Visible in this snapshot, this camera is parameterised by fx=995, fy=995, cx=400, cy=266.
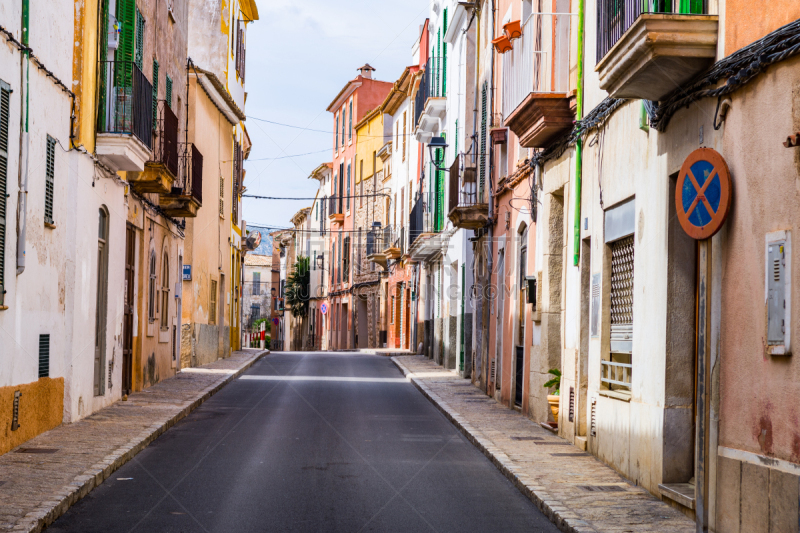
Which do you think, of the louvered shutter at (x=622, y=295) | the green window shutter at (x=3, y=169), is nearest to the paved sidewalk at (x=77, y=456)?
the green window shutter at (x=3, y=169)

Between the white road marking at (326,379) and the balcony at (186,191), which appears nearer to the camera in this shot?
the balcony at (186,191)

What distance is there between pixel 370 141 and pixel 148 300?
34.1m

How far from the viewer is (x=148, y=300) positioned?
20.2m

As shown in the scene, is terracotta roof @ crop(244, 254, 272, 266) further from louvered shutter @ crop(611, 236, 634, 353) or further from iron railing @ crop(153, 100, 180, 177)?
louvered shutter @ crop(611, 236, 634, 353)

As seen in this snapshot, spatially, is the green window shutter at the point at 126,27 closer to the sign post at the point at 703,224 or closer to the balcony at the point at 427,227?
the sign post at the point at 703,224

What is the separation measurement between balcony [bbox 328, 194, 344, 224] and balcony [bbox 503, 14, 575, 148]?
45.9 metres

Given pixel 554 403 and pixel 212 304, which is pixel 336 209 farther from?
pixel 554 403

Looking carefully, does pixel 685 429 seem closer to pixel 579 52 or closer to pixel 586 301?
pixel 586 301

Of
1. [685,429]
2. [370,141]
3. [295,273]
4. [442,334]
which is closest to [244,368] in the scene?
[442,334]

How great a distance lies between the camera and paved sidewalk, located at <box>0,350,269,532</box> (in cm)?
759

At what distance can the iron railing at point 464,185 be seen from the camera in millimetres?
21719

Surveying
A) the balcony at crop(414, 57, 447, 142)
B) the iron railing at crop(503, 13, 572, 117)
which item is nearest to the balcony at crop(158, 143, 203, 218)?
the iron railing at crop(503, 13, 572, 117)

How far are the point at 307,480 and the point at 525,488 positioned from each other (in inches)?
84.6

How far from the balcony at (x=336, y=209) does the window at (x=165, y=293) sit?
37.3m
